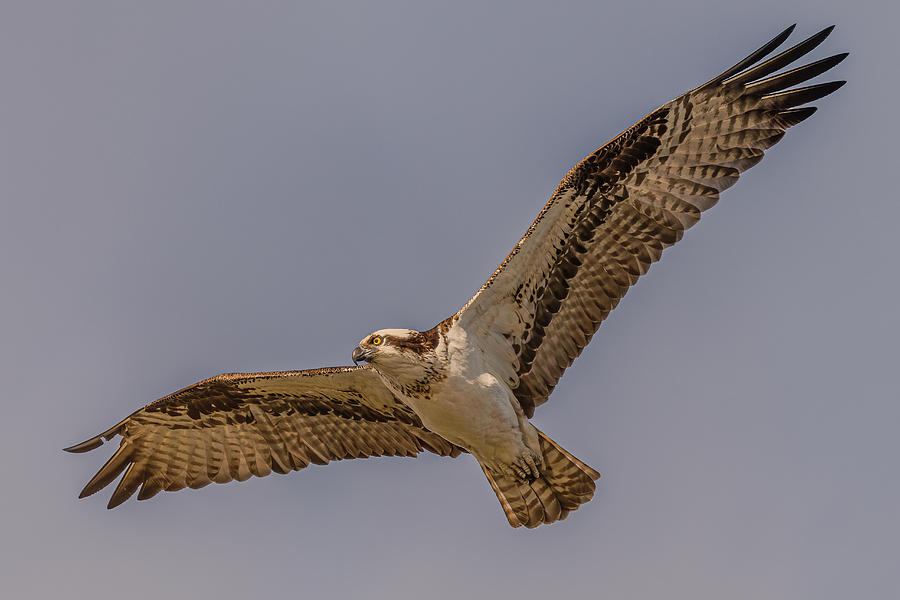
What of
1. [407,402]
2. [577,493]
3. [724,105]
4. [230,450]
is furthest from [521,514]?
[724,105]

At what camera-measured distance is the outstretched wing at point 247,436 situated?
45.3 ft

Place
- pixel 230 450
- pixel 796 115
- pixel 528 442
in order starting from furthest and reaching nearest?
pixel 230 450 → pixel 528 442 → pixel 796 115

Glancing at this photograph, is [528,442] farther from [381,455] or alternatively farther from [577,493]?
[381,455]

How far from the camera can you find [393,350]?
39.7ft

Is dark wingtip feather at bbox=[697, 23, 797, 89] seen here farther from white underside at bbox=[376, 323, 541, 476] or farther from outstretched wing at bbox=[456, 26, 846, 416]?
white underside at bbox=[376, 323, 541, 476]

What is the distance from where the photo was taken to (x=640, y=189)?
12.3 m

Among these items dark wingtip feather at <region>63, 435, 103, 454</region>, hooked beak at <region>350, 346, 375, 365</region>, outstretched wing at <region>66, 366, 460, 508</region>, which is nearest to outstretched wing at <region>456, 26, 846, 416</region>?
hooked beak at <region>350, 346, 375, 365</region>

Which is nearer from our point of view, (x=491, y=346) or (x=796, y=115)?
(x=796, y=115)

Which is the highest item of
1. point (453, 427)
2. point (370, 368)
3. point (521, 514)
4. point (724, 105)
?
point (724, 105)

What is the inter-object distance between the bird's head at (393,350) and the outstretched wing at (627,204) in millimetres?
610

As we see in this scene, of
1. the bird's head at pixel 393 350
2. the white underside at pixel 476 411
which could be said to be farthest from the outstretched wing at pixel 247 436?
the bird's head at pixel 393 350

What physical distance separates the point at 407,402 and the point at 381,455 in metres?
1.75

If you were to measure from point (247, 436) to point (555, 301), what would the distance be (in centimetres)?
407

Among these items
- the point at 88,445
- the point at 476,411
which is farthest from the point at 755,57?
the point at 88,445
